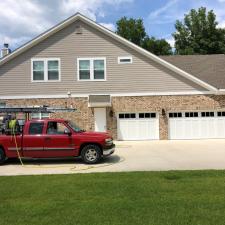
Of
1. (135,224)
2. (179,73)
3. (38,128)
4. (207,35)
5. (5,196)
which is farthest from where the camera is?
(207,35)

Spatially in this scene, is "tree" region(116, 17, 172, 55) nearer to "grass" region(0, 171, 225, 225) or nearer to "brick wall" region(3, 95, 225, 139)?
"brick wall" region(3, 95, 225, 139)

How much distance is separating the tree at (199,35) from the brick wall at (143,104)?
75.9 feet

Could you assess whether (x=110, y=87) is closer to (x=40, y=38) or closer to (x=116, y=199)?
(x=40, y=38)

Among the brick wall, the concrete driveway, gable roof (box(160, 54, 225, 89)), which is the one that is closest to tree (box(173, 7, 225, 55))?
gable roof (box(160, 54, 225, 89))

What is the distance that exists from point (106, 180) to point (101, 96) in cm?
1449

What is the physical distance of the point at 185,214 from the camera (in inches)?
277

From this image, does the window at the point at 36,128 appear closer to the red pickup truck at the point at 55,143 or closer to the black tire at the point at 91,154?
the red pickup truck at the point at 55,143

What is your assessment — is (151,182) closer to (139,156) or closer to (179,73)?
(139,156)

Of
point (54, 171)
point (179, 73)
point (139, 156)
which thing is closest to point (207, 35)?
point (179, 73)

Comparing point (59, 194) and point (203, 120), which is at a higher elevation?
point (203, 120)

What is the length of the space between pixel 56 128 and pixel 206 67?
16.8 metres

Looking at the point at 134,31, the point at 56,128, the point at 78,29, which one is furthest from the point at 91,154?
the point at 134,31

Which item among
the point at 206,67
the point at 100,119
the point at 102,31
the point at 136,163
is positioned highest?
the point at 102,31

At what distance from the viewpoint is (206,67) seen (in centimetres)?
2903
